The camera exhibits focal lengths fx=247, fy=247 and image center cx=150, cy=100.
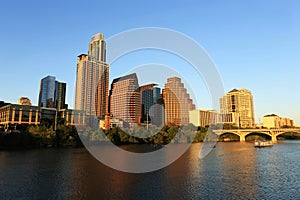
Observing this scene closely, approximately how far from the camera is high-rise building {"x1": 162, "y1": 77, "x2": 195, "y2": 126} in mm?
68688

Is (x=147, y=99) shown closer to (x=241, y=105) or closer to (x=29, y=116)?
(x=29, y=116)

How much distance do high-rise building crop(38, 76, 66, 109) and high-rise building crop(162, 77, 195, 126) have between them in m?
80.4

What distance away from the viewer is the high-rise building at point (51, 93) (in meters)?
140

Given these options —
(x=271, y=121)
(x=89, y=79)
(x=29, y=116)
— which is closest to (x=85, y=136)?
(x=29, y=116)

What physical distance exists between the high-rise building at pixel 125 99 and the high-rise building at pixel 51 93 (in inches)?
2850

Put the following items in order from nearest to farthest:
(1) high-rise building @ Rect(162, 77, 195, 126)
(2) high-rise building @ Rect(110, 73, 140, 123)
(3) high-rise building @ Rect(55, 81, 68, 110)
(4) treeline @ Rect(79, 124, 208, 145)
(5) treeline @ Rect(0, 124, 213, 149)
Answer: (5) treeline @ Rect(0, 124, 213, 149) → (4) treeline @ Rect(79, 124, 208, 145) → (2) high-rise building @ Rect(110, 73, 140, 123) → (1) high-rise building @ Rect(162, 77, 195, 126) → (3) high-rise building @ Rect(55, 81, 68, 110)

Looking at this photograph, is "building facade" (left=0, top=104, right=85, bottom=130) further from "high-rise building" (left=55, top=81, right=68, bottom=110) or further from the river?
"high-rise building" (left=55, top=81, right=68, bottom=110)

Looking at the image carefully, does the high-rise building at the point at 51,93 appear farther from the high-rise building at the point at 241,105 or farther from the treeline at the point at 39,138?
the treeline at the point at 39,138

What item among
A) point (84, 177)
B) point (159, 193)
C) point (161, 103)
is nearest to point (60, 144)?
point (84, 177)

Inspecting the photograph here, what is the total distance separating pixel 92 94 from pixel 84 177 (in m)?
74.7

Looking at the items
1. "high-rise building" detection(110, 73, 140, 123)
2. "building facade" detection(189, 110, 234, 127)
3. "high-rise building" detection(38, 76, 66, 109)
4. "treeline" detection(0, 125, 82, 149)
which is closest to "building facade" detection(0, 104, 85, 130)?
"treeline" detection(0, 125, 82, 149)

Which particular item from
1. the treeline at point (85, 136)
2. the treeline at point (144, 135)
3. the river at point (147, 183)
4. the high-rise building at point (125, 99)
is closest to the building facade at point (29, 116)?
the treeline at point (85, 136)

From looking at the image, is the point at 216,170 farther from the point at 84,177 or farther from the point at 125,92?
the point at 125,92

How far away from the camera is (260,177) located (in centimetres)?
1831
